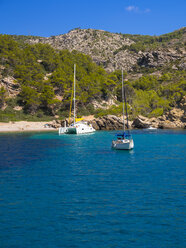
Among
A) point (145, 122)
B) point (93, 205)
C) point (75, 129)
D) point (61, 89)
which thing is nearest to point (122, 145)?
point (93, 205)

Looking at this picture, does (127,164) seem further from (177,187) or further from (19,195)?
(19,195)

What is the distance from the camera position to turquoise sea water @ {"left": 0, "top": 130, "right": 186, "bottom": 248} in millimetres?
11938

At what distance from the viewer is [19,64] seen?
340 feet

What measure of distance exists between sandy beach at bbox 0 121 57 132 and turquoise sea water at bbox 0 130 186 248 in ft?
170

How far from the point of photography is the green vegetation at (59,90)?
94250mm

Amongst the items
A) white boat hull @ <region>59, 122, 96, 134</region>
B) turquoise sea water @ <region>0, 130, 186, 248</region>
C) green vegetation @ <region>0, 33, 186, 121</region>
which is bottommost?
turquoise sea water @ <region>0, 130, 186, 248</region>

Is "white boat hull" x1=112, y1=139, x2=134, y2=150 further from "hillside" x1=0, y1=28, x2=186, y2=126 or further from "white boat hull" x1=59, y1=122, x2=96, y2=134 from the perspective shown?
"hillside" x1=0, y1=28, x2=186, y2=126

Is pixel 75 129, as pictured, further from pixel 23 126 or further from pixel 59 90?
pixel 59 90

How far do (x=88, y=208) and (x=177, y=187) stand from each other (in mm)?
7337

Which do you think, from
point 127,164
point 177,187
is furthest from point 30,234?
point 127,164

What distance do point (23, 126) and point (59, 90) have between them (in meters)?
27.7

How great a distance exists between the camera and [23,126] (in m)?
82.4

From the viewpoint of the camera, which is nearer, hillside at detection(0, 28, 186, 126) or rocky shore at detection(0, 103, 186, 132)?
rocky shore at detection(0, 103, 186, 132)

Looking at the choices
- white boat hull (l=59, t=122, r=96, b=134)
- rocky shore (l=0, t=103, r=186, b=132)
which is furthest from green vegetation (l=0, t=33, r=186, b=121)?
white boat hull (l=59, t=122, r=96, b=134)
